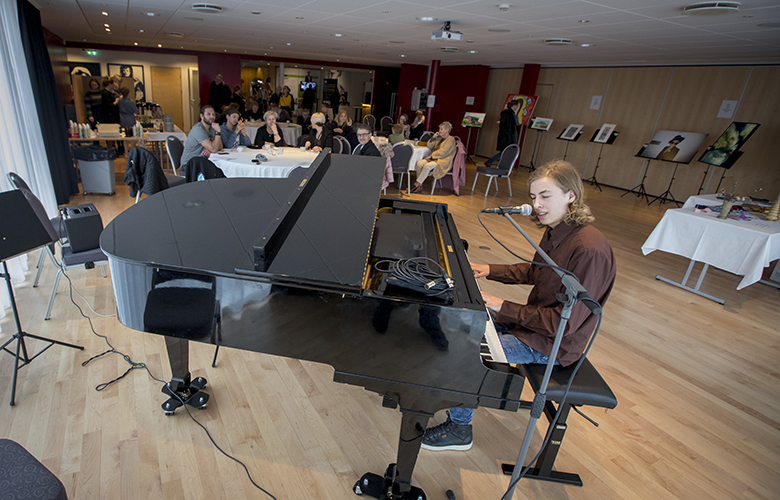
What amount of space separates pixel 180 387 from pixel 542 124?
10076 millimetres

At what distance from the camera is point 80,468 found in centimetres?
179

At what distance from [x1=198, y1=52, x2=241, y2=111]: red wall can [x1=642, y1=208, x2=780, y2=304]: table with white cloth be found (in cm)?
1268

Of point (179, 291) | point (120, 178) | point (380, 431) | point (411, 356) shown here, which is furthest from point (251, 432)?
point (120, 178)

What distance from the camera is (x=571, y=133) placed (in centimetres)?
955

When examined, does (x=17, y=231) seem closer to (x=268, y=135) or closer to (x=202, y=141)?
(x=202, y=141)

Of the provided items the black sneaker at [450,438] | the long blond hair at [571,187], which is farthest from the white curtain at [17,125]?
the long blond hair at [571,187]

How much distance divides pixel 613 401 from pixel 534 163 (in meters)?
10.1

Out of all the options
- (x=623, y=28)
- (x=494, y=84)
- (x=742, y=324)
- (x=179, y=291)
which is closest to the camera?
(x=179, y=291)

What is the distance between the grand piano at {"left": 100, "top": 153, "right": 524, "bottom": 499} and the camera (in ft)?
4.37

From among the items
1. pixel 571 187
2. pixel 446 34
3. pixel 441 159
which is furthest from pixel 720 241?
pixel 441 159

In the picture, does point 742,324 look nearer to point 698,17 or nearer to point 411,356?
point 698,17

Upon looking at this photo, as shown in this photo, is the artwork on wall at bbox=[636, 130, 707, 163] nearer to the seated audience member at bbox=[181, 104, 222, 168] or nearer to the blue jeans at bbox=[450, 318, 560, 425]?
the blue jeans at bbox=[450, 318, 560, 425]

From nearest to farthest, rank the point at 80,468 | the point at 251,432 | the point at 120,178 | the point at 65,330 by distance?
1. the point at 80,468
2. the point at 251,432
3. the point at 65,330
4. the point at 120,178

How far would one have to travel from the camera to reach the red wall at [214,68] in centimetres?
1234
